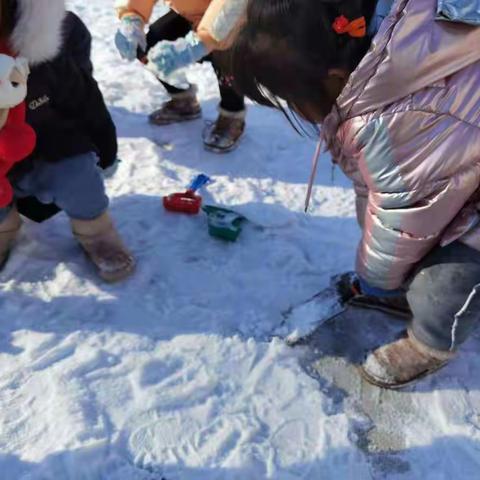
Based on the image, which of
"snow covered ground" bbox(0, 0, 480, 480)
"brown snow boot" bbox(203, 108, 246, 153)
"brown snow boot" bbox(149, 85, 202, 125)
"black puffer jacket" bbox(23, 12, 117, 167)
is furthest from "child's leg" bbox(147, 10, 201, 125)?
"black puffer jacket" bbox(23, 12, 117, 167)

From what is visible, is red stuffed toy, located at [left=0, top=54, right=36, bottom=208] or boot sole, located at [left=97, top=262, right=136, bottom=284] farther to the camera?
boot sole, located at [left=97, top=262, right=136, bottom=284]

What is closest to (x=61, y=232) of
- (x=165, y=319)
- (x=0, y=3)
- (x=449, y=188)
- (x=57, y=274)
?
(x=57, y=274)

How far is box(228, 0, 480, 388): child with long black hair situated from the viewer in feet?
3.15

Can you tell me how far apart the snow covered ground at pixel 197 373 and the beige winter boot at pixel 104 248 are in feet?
0.12

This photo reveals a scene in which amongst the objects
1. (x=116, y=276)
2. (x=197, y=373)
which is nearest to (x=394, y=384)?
(x=197, y=373)

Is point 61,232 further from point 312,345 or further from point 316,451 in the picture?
point 316,451

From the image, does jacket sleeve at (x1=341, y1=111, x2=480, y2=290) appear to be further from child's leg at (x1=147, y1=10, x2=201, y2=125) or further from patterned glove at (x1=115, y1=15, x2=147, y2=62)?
child's leg at (x1=147, y1=10, x2=201, y2=125)

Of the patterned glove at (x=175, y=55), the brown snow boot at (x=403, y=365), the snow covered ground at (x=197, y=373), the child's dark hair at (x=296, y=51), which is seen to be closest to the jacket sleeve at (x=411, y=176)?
the child's dark hair at (x=296, y=51)

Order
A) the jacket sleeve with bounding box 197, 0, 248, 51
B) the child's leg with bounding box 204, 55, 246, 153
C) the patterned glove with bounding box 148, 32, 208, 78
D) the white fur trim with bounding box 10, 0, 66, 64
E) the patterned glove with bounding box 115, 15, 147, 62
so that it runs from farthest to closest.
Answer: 1. the child's leg with bounding box 204, 55, 246, 153
2. the patterned glove with bounding box 115, 15, 147, 62
3. the patterned glove with bounding box 148, 32, 208, 78
4. the white fur trim with bounding box 10, 0, 66, 64
5. the jacket sleeve with bounding box 197, 0, 248, 51

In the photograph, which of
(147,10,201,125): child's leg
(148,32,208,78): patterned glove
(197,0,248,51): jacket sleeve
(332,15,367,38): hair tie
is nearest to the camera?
(332,15,367,38): hair tie

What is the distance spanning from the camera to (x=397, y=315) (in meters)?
1.51

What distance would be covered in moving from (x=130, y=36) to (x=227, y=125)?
0.43m

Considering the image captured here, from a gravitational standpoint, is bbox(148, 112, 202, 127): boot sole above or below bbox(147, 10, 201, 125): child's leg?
below

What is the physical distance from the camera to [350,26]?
95 cm
